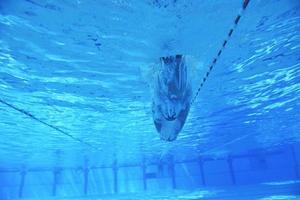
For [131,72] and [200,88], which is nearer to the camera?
[131,72]

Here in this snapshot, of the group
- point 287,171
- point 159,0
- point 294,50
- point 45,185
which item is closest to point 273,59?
point 294,50

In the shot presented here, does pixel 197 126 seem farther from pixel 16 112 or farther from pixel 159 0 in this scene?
pixel 159 0

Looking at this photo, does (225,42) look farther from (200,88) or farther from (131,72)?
(200,88)

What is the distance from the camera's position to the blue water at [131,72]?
553cm

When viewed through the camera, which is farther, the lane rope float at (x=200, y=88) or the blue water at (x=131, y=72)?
the lane rope float at (x=200, y=88)

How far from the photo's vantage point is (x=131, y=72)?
806 centimetres

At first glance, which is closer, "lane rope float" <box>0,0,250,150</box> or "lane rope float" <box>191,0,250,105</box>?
"lane rope float" <box>191,0,250,105</box>

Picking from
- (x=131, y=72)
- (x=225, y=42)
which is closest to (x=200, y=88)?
(x=131, y=72)

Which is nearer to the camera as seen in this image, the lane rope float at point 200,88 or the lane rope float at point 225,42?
the lane rope float at point 225,42

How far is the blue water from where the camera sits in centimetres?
553

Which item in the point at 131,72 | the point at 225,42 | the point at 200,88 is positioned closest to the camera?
the point at 225,42

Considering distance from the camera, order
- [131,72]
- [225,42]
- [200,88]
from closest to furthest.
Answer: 1. [225,42]
2. [131,72]
3. [200,88]

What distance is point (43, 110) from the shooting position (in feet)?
36.5

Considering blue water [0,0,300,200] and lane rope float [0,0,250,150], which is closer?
blue water [0,0,300,200]
